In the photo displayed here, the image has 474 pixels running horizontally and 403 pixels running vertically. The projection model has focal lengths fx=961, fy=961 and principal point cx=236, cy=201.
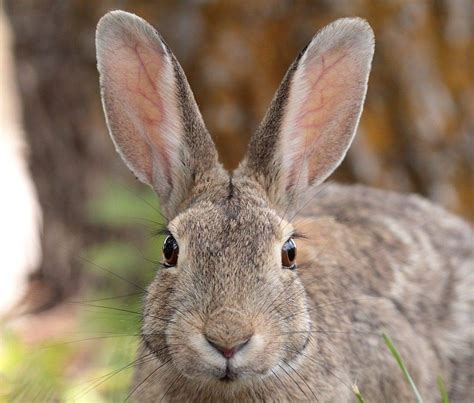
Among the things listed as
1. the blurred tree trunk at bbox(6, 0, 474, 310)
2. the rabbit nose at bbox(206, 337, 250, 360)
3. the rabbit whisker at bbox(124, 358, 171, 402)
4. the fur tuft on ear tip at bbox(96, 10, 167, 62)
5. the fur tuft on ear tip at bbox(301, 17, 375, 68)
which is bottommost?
the rabbit whisker at bbox(124, 358, 171, 402)

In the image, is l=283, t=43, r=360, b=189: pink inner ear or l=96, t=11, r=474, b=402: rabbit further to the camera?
l=283, t=43, r=360, b=189: pink inner ear

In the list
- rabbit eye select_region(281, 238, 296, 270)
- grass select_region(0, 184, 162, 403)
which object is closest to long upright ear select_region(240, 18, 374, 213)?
rabbit eye select_region(281, 238, 296, 270)

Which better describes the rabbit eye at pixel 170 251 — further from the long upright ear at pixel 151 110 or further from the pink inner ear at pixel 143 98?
the pink inner ear at pixel 143 98

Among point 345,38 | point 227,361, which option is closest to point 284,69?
point 345,38

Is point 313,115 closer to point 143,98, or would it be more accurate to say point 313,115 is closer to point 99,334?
point 143,98

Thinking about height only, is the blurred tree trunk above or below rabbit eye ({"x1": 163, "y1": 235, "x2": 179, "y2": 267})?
above

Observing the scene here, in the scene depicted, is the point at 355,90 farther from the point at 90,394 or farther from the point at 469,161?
the point at 469,161

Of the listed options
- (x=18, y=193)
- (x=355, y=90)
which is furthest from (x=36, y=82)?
(x=355, y=90)

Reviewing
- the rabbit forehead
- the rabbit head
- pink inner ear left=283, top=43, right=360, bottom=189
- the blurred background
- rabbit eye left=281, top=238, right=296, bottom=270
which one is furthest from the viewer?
the blurred background

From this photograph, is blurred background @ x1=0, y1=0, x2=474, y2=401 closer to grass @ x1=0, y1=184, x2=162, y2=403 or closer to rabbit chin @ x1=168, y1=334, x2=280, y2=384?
grass @ x1=0, y1=184, x2=162, y2=403
